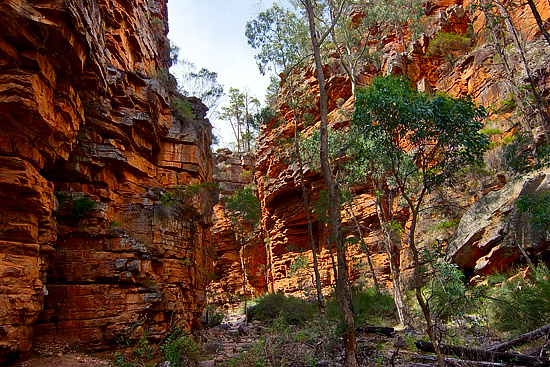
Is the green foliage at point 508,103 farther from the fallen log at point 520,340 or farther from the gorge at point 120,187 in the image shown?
the fallen log at point 520,340

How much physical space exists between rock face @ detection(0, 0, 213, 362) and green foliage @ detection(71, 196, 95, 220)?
0.03 metres

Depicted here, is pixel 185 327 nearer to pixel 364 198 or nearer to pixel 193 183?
pixel 193 183

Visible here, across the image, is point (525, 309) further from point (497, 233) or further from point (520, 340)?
point (497, 233)

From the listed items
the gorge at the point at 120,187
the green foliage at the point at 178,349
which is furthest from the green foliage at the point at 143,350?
the gorge at the point at 120,187

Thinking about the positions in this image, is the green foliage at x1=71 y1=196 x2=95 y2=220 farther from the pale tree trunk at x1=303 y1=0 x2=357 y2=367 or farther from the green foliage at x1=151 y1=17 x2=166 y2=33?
the green foliage at x1=151 y1=17 x2=166 y2=33

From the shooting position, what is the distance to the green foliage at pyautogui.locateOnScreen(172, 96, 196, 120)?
16.0 m

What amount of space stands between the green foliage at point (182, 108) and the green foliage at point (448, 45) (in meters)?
19.9

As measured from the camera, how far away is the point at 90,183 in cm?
1125

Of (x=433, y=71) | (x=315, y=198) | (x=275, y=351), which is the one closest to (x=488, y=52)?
(x=433, y=71)

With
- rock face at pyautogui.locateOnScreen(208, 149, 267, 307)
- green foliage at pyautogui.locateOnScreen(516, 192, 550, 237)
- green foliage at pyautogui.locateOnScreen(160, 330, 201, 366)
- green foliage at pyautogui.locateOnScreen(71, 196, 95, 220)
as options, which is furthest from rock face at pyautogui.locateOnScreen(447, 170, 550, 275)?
rock face at pyautogui.locateOnScreen(208, 149, 267, 307)

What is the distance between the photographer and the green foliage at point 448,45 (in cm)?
2598

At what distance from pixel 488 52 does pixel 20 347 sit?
28.3m

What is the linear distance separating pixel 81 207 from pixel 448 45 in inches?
1078

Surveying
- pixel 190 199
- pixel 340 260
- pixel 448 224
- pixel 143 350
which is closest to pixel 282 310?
pixel 190 199
